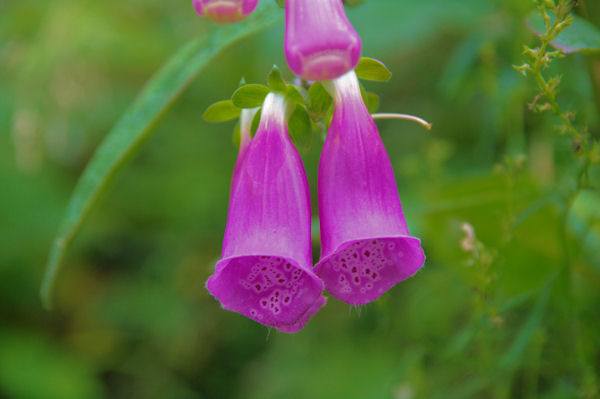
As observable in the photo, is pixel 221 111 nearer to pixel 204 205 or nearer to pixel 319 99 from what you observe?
pixel 319 99

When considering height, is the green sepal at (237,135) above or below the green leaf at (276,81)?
below

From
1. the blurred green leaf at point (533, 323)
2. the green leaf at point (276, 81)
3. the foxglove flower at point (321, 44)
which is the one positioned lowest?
the blurred green leaf at point (533, 323)

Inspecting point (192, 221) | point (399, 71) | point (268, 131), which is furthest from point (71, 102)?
point (268, 131)

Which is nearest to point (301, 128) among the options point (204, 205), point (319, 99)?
point (319, 99)

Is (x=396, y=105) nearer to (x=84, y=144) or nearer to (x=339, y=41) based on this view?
(x=84, y=144)

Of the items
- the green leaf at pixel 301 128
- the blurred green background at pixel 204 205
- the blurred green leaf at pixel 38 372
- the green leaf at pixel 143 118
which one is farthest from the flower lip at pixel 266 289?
the blurred green leaf at pixel 38 372

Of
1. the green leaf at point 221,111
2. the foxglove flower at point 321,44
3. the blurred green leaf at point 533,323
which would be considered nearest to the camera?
the foxglove flower at point 321,44

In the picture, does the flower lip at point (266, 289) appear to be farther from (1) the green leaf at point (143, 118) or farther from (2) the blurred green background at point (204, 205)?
(2) the blurred green background at point (204, 205)

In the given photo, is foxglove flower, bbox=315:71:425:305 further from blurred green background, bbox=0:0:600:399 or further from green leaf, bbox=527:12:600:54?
blurred green background, bbox=0:0:600:399
